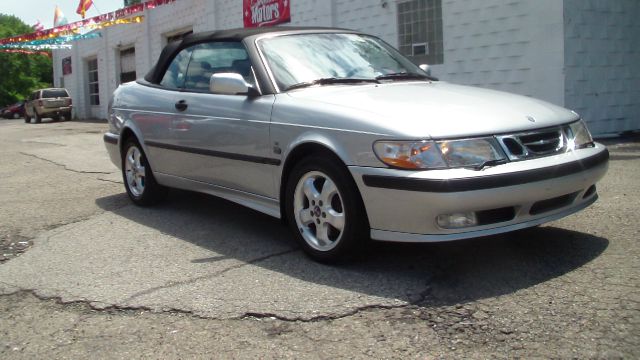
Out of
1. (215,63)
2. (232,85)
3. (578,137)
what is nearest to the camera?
(578,137)

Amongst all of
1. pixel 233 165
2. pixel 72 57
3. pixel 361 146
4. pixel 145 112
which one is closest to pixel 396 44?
pixel 145 112

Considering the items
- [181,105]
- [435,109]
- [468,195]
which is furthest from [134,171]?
[468,195]

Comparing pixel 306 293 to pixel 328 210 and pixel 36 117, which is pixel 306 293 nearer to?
pixel 328 210

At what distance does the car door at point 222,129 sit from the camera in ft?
15.4

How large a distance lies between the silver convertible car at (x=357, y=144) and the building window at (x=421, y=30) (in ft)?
21.6

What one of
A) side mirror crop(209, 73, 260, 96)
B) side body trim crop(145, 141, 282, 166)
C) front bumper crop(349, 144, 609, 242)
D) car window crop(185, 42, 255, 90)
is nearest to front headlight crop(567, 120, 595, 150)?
front bumper crop(349, 144, 609, 242)

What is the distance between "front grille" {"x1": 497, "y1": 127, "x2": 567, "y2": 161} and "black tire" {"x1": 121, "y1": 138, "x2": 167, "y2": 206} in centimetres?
359

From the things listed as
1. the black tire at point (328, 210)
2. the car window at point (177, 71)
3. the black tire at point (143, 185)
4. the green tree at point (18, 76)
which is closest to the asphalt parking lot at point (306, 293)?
the black tire at point (328, 210)

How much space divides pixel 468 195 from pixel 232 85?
1957 mm

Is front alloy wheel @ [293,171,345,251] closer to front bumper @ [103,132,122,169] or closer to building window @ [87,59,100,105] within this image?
front bumper @ [103,132,122,169]

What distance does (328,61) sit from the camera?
4961mm

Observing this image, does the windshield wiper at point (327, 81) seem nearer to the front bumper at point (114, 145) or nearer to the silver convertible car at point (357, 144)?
the silver convertible car at point (357, 144)

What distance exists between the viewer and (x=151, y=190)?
20.8ft

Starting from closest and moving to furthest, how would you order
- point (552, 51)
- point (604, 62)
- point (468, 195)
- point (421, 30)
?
point (468, 195) → point (552, 51) → point (604, 62) → point (421, 30)
